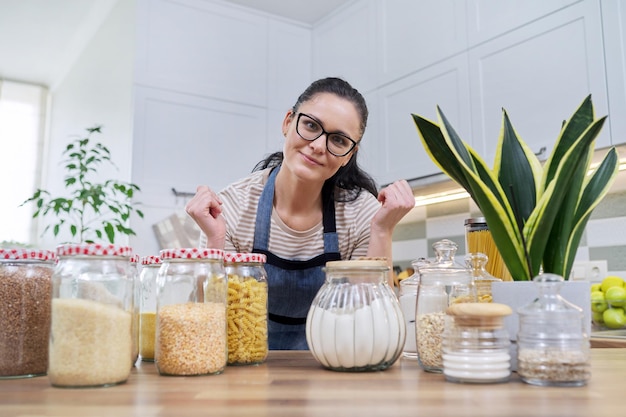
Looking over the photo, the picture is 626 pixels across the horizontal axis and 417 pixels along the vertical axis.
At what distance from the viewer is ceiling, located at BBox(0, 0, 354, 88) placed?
3441 mm

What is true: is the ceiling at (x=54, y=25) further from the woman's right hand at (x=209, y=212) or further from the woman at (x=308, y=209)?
the woman's right hand at (x=209, y=212)

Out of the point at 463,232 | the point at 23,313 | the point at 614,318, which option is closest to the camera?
the point at 23,313

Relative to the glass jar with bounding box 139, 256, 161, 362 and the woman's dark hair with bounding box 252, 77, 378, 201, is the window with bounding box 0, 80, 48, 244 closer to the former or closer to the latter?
the woman's dark hair with bounding box 252, 77, 378, 201

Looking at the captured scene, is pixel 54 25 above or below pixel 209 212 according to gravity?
above

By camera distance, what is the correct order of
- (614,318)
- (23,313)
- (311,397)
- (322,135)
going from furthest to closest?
(614,318) → (322,135) → (23,313) → (311,397)

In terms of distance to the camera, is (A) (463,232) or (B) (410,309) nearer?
(B) (410,309)

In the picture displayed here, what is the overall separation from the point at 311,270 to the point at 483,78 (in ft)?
4.92

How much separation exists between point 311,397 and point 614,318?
146cm

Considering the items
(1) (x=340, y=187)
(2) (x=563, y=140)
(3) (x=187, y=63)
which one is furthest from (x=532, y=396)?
(3) (x=187, y=63)

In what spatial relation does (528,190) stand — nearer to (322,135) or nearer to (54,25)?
(322,135)

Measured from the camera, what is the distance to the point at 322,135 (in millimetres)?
1291

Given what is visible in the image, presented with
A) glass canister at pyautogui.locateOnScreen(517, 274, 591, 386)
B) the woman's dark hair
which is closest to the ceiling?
the woman's dark hair

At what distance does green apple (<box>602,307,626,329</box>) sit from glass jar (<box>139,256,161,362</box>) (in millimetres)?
1411

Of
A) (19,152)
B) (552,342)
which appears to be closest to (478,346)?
(552,342)
